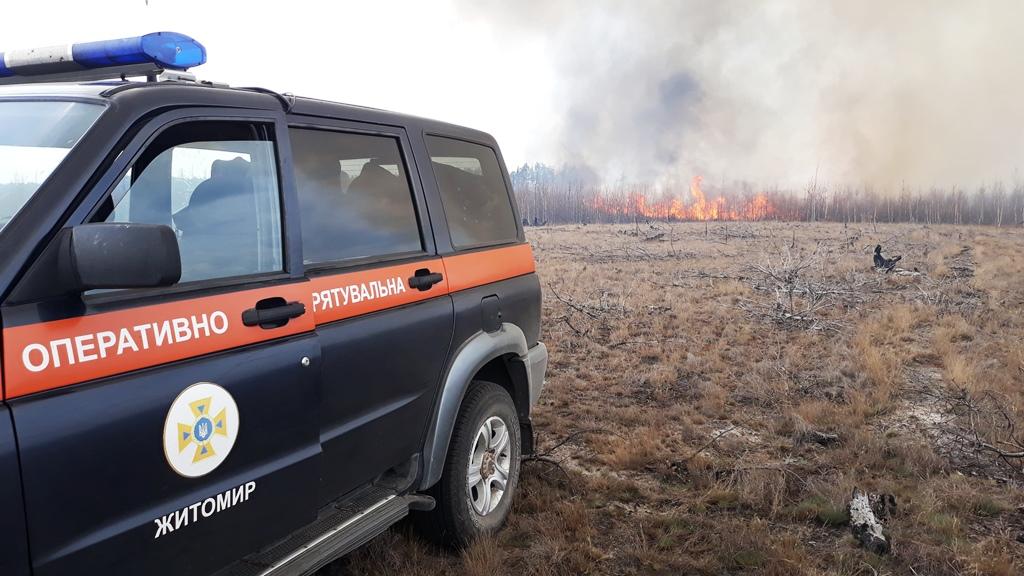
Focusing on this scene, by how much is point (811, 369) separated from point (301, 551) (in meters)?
6.81

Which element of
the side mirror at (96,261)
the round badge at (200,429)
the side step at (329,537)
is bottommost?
the side step at (329,537)

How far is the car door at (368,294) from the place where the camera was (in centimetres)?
254

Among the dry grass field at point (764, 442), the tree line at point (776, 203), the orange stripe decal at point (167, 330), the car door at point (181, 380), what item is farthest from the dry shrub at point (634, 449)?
the tree line at point (776, 203)

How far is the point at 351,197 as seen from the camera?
2861 mm

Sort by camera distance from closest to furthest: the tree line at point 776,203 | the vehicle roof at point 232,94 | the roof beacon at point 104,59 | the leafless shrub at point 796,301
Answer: the vehicle roof at point 232,94, the roof beacon at point 104,59, the leafless shrub at point 796,301, the tree line at point 776,203

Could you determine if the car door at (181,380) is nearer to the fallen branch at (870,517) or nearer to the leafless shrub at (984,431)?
the fallen branch at (870,517)

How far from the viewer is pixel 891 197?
7644cm

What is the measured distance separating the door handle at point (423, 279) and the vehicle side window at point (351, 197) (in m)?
0.12

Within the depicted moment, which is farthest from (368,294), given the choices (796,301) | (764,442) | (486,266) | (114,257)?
(796,301)

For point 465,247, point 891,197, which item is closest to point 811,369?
point 465,247

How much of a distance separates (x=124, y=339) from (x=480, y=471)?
2166mm

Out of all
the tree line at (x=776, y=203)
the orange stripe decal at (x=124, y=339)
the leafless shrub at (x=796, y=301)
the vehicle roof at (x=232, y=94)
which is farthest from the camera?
the tree line at (x=776, y=203)

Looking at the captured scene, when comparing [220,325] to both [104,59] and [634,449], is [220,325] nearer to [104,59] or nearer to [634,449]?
[104,59]

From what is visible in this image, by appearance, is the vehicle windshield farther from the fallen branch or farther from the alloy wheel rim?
the fallen branch
